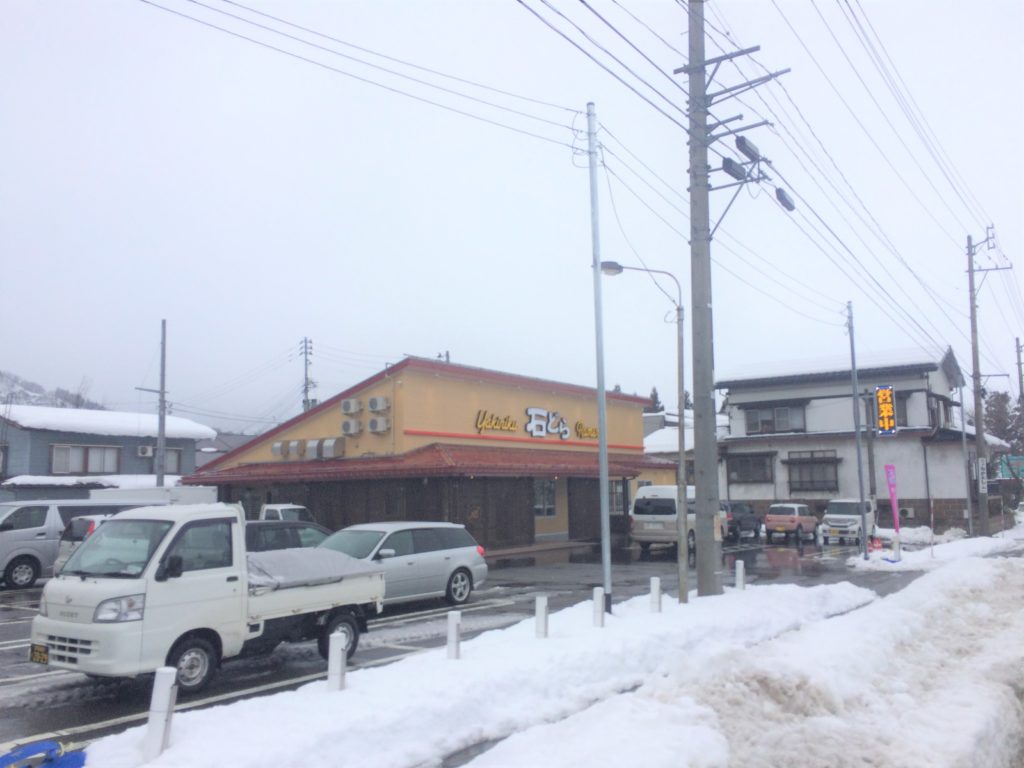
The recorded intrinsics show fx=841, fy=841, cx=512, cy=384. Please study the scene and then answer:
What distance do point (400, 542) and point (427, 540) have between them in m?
0.69

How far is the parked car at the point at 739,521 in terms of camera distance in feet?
110

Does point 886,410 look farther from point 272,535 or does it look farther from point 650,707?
point 650,707

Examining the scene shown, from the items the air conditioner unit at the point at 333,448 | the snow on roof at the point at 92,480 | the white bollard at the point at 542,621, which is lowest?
the white bollard at the point at 542,621

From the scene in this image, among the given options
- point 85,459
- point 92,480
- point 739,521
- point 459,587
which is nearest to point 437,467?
point 459,587

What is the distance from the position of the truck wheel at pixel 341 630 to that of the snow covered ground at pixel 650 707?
1380 millimetres

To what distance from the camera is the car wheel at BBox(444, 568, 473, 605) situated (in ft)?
52.1

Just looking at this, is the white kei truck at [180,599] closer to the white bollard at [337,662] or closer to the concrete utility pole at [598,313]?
the white bollard at [337,662]

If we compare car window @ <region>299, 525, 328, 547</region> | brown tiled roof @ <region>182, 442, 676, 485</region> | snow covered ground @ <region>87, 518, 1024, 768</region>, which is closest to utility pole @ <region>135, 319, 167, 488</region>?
brown tiled roof @ <region>182, 442, 676, 485</region>

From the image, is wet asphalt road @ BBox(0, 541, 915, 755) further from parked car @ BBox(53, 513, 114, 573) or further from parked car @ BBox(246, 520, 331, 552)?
parked car @ BBox(246, 520, 331, 552)

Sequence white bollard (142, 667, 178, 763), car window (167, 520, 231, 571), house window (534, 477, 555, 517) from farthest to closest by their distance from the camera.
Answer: house window (534, 477, 555, 517)
car window (167, 520, 231, 571)
white bollard (142, 667, 178, 763)

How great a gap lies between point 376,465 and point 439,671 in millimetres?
18703

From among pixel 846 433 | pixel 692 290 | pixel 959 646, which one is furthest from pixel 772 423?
pixel 959 646

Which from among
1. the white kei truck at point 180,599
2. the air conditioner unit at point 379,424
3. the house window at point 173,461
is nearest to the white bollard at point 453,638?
the white kei truck at point 180,599

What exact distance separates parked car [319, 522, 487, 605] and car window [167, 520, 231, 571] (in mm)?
4758
